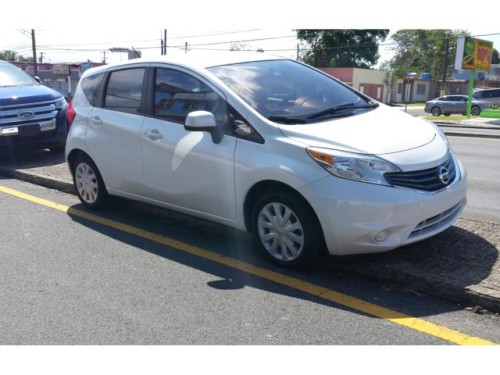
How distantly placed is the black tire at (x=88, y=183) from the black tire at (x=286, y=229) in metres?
2.28

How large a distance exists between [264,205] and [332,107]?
109 centimetres

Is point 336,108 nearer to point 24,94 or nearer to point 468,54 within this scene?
point 24,94

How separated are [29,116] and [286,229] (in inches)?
243

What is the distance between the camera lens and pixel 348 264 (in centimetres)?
421

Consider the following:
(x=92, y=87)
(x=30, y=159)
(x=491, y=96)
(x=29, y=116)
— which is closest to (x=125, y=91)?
(x=92, y=87)

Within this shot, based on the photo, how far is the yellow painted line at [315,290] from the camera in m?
3.23

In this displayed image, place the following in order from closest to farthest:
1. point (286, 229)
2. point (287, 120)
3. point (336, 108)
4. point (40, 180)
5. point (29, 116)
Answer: point (286, 229) → point (287, 120) → point (336, 108) → point (40, 180) → point (29, 116)

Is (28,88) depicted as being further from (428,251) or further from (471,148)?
(471,148)

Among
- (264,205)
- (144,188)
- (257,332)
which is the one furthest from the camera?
(144,188)

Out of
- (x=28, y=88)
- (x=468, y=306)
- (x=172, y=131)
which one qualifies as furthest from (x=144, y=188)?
(x=28, y=88)

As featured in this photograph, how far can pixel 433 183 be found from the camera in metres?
3.93

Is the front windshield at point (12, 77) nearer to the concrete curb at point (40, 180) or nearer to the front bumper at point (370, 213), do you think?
the concrete curb at point (40, 180)

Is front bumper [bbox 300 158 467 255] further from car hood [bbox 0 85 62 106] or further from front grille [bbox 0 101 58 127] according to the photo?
car hood [bbox 0 85 62 106]

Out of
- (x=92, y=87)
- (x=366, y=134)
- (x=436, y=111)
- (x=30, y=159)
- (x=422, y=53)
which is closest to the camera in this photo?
(x=366, y=134)
